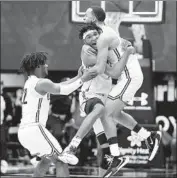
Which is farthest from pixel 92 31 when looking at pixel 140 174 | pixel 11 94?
pixel 11 94

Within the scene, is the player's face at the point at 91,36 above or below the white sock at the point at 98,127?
above

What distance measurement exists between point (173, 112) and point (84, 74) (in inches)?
333

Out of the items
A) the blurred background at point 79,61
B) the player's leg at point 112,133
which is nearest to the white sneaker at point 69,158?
the player's leg at point 112,133

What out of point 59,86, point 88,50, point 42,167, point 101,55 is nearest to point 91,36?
point 88,50

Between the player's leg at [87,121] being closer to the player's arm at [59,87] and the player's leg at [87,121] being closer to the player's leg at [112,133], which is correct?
the player's leg at [112,133]

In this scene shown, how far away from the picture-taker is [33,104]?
8.02m

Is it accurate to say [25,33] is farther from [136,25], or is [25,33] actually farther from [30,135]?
[30,135]

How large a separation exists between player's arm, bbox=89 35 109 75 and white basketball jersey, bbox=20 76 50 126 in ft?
2.89

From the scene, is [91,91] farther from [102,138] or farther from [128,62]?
[102,138]

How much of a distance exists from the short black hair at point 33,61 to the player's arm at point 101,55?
73 centimetres

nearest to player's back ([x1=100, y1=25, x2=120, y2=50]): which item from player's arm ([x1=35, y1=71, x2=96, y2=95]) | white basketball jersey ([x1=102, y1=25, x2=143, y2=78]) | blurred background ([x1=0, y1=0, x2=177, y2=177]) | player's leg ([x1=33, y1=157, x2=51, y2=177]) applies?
white basketball jersey ([x1=102, y1=25, x2=143, y2=78])

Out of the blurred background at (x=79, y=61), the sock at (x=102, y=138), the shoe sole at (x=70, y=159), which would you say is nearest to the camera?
the shoe sole at (x=70, y=159)

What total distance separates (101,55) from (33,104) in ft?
3.56

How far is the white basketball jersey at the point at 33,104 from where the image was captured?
798 cm
